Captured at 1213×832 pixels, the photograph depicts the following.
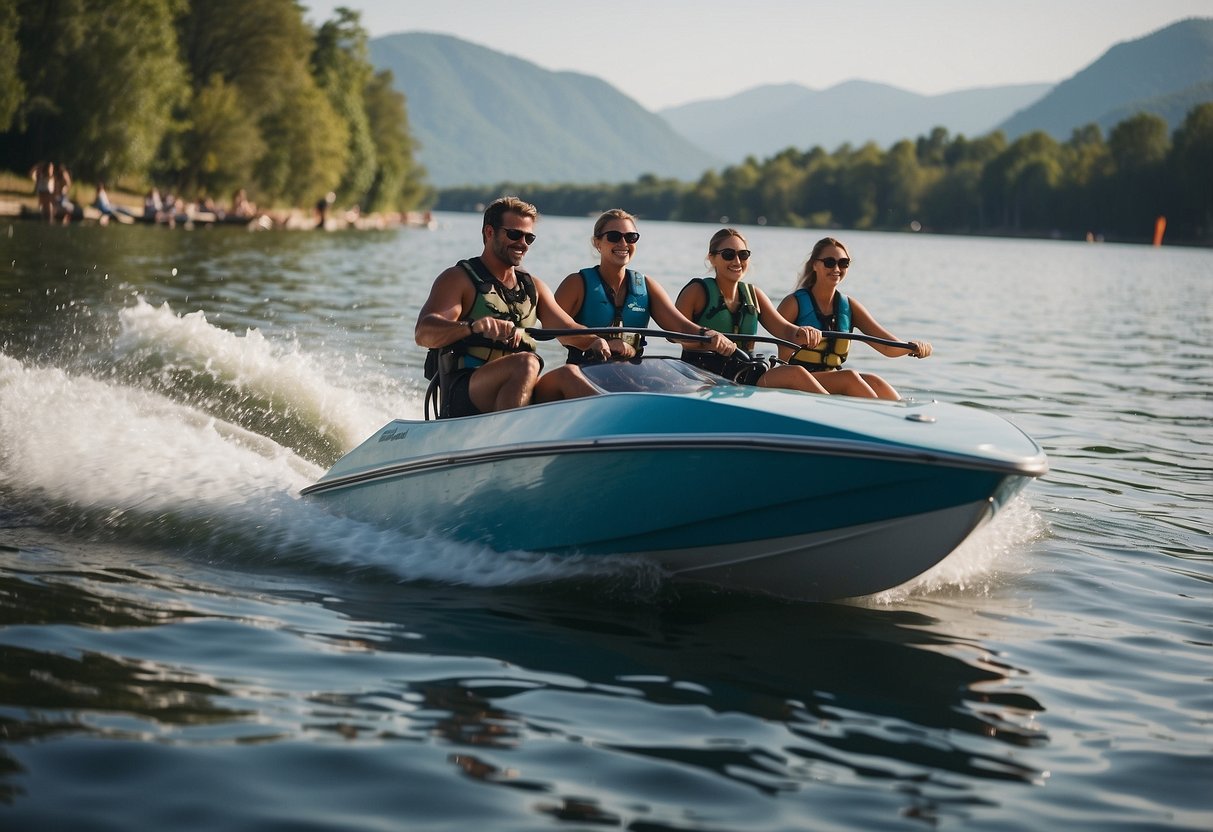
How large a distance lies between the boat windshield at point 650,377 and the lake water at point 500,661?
89 centimetres

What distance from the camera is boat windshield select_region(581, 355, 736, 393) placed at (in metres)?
6.39

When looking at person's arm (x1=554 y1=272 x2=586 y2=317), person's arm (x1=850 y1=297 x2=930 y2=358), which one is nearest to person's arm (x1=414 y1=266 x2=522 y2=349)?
person's arm (x1=554 y1=272 x2=586 y2=317)

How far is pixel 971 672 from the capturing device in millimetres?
5473

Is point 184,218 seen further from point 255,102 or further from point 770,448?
point 770,448

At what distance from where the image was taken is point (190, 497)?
24.9 ft

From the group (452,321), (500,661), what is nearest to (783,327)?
(452,321)

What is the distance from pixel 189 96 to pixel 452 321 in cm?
4558

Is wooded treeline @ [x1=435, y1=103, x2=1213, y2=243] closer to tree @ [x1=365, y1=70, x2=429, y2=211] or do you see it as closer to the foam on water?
tree @ [x1=365, y1=70, x2=429, y2=211]

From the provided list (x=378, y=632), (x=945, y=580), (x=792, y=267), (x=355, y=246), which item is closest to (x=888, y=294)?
(x=792, y=267)

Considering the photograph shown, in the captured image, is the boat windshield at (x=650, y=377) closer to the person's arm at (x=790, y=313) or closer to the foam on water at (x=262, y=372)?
the person's arm at (x=790, y=313)

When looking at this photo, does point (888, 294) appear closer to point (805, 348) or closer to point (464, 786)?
point (805, 348)

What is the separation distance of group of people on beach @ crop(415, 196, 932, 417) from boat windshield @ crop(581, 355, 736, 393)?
13 cm

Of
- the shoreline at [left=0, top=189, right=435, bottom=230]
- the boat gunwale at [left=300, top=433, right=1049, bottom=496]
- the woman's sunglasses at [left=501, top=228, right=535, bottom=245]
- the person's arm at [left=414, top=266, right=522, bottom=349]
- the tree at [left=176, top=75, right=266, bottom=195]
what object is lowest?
the boat gunwale at [left=300, top=433, right=1049, bottom=496]

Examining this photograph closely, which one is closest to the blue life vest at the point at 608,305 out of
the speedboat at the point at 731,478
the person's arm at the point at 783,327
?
the person's arm at the point at 783,327
